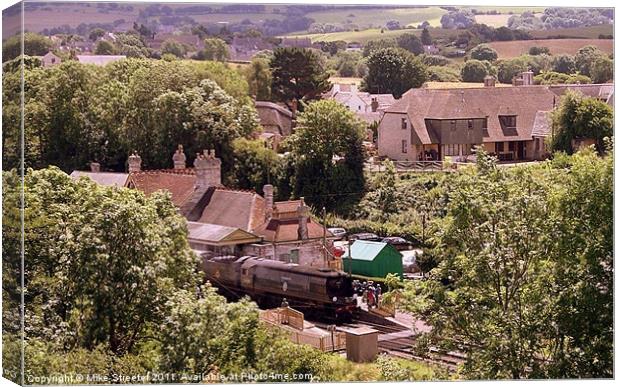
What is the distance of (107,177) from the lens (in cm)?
1852

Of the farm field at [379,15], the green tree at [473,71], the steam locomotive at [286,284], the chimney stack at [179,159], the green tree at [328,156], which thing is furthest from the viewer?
the green tree at [473,71]

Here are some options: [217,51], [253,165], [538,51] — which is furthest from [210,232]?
[538,51]

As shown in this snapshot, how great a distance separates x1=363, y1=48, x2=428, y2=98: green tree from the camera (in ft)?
62.2

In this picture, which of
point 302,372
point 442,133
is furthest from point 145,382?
point 442,133

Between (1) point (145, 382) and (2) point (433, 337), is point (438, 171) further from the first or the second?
(1) point (145, 382)

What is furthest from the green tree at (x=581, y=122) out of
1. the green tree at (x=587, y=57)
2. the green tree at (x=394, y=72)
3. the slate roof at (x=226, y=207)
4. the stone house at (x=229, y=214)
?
the slate roof at (x=226, y=207)

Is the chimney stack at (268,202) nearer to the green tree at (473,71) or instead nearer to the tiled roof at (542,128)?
the green tree at (473,71)

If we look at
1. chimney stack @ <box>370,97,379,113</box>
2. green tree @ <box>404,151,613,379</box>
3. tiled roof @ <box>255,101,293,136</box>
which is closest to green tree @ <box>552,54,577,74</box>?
green tree @ <box>404,151,613,379</box>

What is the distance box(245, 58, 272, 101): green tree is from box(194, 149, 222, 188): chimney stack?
86 centimetres

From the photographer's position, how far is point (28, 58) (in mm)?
17750

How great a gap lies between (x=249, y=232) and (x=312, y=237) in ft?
2.34

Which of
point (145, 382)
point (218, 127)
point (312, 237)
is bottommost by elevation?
point (145, 382)

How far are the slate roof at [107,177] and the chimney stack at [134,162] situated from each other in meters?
0.11

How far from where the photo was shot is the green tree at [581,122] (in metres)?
19.1
